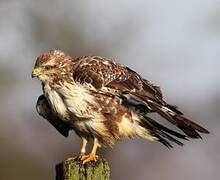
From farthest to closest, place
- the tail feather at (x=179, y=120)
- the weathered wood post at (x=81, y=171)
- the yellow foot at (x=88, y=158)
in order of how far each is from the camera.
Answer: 1. the tail feather at (x=179, y=120)
2. the yellow foot at (x=88, y=158)
3. the weathered wood post at (x=81, y=171)

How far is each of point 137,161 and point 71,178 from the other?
14512 millimetres

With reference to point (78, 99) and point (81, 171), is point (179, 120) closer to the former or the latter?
point (78, 99)

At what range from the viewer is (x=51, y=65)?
10891 millimetres

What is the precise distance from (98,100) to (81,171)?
2191mm

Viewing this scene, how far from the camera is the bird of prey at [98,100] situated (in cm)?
1073

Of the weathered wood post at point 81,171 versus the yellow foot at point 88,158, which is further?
the yellow foot at point 88,158

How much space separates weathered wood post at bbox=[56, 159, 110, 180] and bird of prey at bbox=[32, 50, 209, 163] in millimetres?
1713

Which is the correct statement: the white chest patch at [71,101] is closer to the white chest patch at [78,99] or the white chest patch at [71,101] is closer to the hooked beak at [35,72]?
the white chest patch at [78,99]

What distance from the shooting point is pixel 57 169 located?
8.88 m

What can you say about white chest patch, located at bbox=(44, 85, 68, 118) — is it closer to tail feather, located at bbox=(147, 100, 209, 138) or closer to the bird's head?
the bird's head

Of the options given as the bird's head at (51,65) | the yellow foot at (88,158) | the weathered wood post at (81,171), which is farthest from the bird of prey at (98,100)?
the weathered wood post at (81,171)

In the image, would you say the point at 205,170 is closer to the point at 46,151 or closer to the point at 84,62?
the point at 46,151

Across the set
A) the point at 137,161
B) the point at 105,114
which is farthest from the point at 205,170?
the point at 105,114

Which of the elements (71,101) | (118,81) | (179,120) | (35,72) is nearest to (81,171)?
(179,120)
